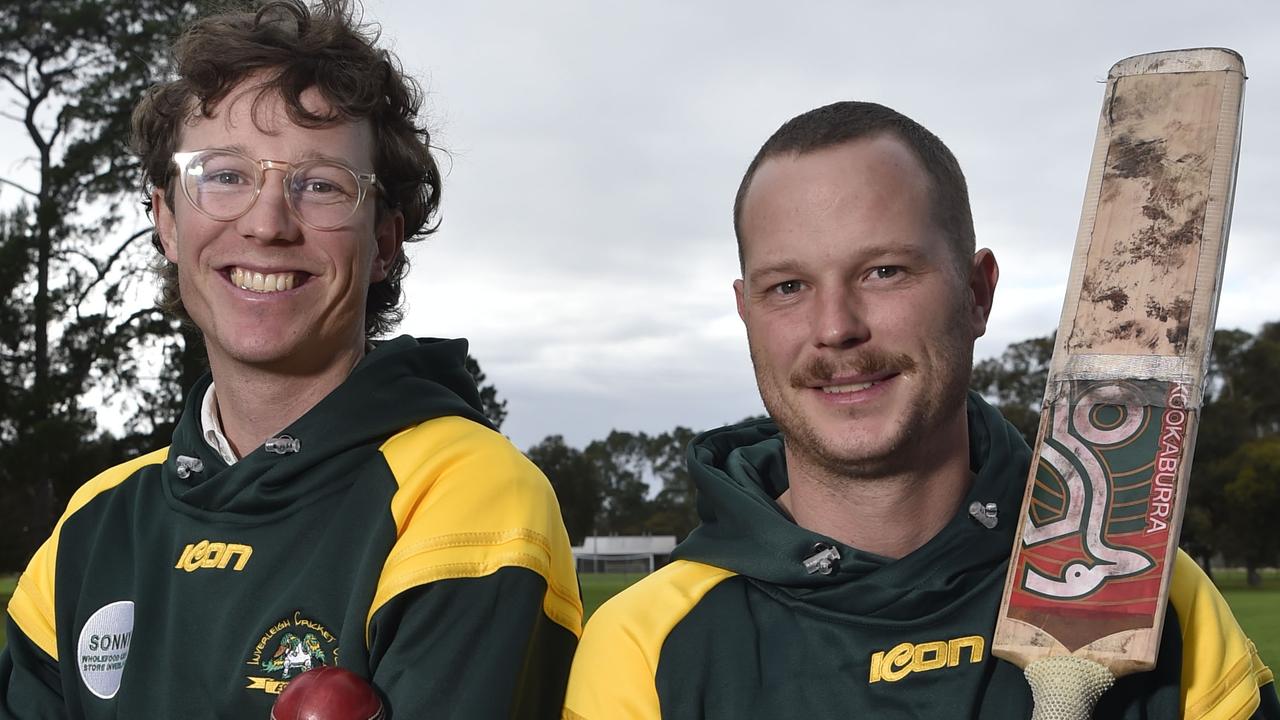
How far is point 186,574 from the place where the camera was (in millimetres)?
3021

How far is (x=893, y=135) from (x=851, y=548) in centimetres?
86

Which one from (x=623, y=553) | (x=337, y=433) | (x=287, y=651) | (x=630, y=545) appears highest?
(x=337, y=433)

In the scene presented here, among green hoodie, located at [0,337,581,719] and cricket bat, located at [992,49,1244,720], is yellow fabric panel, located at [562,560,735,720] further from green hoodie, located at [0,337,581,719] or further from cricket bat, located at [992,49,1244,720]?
cricket bat, located at [992,49,1244,720]

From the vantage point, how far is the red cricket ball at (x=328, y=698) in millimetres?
2379

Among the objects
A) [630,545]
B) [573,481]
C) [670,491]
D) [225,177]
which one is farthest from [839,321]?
Result: [670,491]

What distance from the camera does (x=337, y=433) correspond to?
299 centimetres

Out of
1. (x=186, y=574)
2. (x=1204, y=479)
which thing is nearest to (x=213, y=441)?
(x=186, y=574)

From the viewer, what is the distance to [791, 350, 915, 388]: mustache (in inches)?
99.2

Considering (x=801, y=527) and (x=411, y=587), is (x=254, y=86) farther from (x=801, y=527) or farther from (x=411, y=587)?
(x=801, y=527)

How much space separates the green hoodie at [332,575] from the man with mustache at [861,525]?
23 cm

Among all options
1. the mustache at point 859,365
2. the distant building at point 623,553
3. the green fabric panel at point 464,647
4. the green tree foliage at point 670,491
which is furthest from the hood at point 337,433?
the green tree foliage at point 670,491

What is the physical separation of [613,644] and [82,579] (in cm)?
151

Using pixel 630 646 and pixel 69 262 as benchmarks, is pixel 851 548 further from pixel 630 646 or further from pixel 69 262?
pixel 69 262

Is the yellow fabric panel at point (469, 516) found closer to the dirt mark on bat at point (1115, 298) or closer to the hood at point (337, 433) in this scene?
the hood at point (337, 433)
